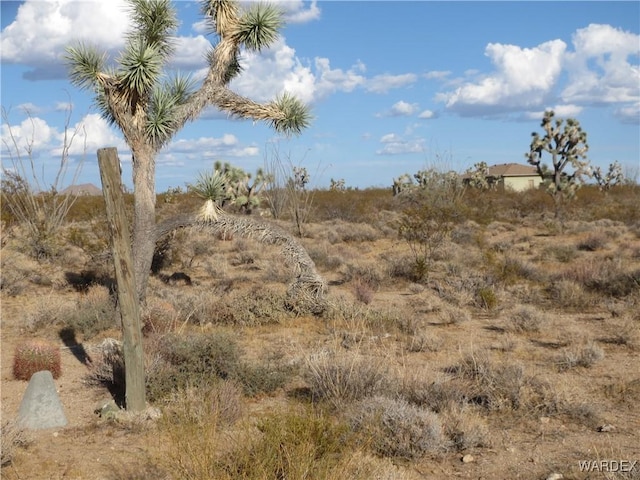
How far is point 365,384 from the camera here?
22.5 feet

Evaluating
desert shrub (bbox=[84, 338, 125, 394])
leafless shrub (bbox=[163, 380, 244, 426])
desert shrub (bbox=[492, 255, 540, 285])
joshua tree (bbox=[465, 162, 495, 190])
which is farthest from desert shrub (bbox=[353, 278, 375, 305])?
joshua tree (bbox=[465, 162, 495, 190])

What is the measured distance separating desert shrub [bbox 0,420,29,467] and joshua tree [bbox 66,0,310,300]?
4478mm

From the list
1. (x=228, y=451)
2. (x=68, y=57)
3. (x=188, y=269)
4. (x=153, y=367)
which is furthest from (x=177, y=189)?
(x=228, y=451)

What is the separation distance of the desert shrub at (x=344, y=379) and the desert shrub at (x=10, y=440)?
9.06 feet

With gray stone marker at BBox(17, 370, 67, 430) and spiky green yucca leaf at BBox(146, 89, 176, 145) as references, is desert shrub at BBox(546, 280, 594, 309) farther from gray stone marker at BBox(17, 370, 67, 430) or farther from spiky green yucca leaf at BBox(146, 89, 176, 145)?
gray stone marker at BBox(17, 370, 67, 430)

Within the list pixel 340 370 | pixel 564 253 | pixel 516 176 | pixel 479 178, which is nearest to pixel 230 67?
pixel 340 370

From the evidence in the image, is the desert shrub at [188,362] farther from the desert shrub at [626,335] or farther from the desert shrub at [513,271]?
the desert shrub at [513,271]

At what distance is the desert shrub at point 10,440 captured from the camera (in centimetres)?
548

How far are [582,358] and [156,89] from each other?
7299mm

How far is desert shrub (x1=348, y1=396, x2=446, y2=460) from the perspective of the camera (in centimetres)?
566

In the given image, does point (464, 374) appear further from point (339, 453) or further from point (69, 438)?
point (69, 438)

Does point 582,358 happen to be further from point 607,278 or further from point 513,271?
point 513,271

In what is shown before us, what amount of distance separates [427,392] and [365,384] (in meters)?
0.63

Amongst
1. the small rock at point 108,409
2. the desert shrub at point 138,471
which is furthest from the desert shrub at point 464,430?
the small rock at point 108,409
